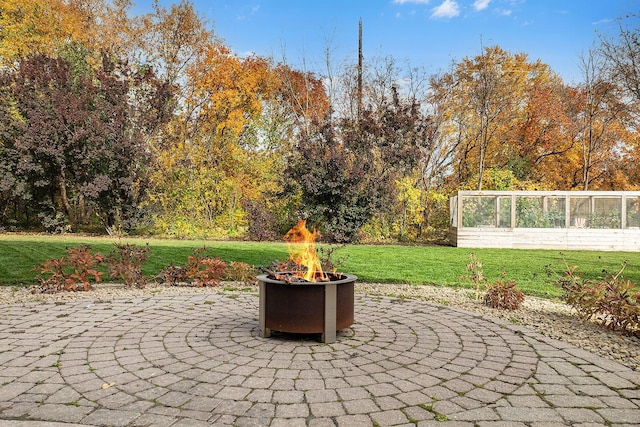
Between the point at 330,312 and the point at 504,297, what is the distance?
3.01 metres

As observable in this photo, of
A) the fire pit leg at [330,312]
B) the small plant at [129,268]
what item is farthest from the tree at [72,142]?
the fire pit leg at [330,312]

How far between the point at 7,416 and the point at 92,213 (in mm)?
20664

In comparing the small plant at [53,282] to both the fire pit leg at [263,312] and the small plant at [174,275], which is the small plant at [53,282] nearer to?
the small plant at [174,275]

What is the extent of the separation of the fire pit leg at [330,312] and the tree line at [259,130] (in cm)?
1334

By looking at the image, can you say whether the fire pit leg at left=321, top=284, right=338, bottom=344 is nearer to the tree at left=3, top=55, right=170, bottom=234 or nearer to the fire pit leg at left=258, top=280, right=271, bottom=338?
the fire pit leg at left=258, top=280, right=271, bottom=338

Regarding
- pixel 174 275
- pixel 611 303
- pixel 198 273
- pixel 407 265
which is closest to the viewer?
pixel 611 303

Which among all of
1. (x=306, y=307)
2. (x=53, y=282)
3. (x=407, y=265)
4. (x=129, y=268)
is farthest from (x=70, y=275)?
(x=407, y=265)

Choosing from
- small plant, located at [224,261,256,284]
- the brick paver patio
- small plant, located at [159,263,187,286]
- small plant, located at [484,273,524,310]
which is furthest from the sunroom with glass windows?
the brick paver patio

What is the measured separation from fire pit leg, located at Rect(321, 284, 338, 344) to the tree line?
1334 cm

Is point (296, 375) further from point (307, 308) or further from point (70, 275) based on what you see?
point (70, 275)

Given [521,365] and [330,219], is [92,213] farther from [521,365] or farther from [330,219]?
[521,365]

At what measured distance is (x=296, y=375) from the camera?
11.6 ft

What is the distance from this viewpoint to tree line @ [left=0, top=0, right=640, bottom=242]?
724 inches

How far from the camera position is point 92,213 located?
21.3m
